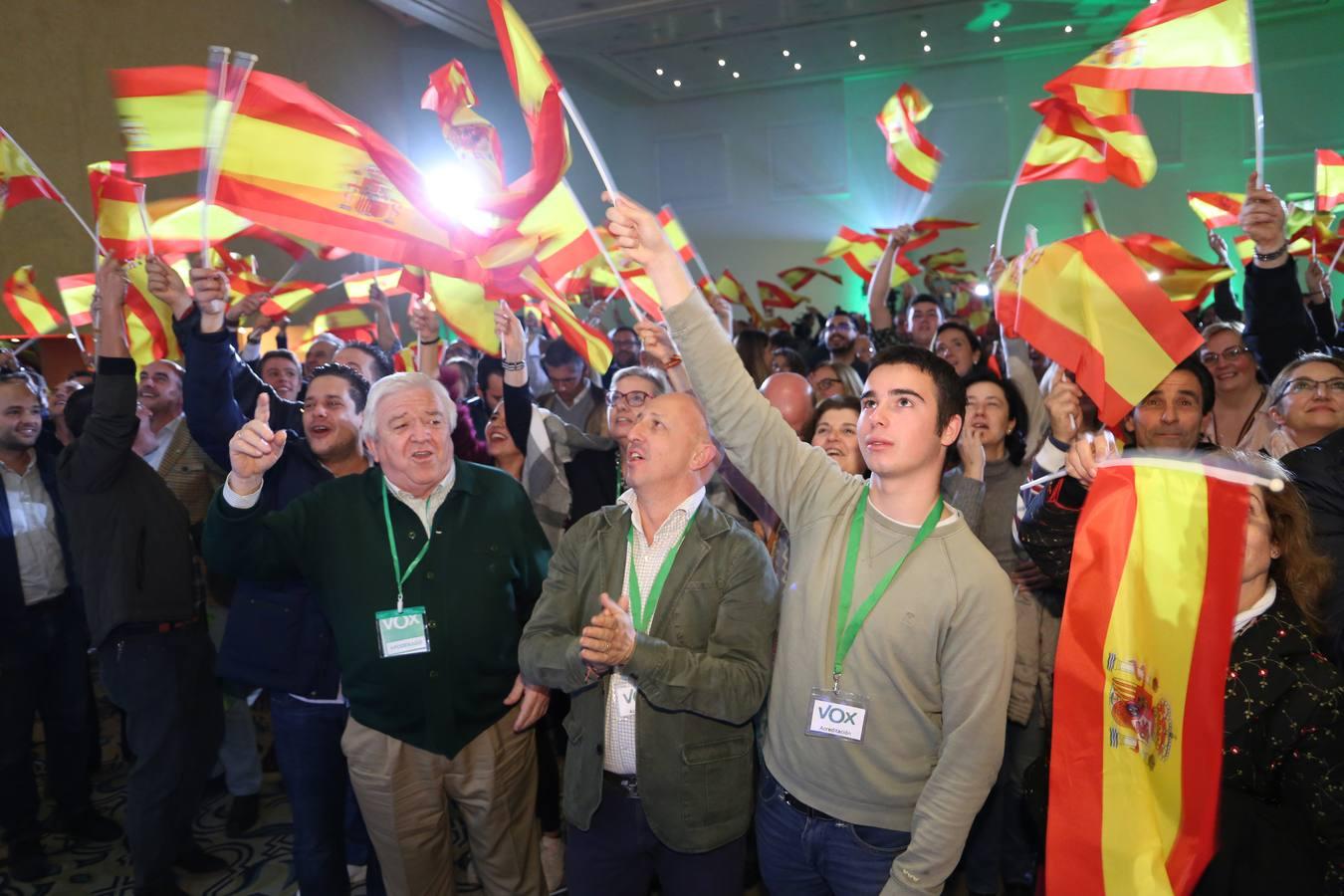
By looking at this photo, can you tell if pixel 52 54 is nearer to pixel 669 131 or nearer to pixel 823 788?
pixel 823 788

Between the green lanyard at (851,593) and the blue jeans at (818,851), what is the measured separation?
30 centimetres

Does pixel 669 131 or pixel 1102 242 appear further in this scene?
pixel 669 131

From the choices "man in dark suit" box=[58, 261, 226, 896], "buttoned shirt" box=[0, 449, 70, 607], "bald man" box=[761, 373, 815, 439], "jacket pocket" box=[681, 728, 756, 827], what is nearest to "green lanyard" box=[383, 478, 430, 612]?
"jacket pocket" box=[681, 728, 756, 827]

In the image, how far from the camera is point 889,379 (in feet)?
6.37

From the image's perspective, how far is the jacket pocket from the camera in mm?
2072

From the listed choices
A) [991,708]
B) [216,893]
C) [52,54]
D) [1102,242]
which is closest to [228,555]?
[216,893]

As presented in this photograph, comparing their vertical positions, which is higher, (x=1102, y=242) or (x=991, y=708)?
(x=1102, y=242)

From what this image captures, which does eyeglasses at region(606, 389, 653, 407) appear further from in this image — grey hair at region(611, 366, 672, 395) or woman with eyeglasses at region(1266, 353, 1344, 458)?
woman with eyeglasses at region(1266, 353, 1344, 458)

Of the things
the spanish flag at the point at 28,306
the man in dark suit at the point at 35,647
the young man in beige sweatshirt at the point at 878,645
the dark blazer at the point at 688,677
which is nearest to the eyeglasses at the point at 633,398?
the dark blazer at the point at 688,677

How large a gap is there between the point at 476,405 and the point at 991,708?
320 cm

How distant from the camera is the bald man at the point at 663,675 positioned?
205 centimetres

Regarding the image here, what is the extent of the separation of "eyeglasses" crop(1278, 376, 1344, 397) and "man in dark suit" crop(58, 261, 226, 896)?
3.68 meters

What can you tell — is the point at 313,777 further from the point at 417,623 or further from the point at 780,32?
the point at 780,32

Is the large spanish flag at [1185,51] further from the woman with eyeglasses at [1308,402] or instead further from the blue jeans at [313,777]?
the blue jeans at [313,777]
